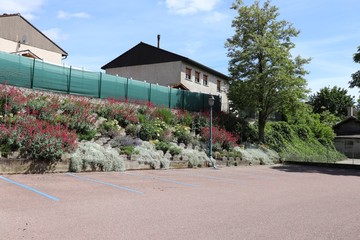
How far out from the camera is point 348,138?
45719mm

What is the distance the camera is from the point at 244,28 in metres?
25.3

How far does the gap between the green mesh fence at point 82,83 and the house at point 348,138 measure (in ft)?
94.2

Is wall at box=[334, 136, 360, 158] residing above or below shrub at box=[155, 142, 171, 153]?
above

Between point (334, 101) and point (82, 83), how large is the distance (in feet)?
177

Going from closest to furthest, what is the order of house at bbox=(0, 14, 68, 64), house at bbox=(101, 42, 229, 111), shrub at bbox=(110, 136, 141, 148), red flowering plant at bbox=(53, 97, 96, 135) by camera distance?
red flowering plant at bbox=(53, 97, 96, 135) → shrub at bbox=(110, 136, 141, 148) → house at bbox=(0, 14, 68, 64) → house at bbox=(101, 42, 229, 111)

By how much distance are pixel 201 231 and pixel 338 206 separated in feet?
14.6

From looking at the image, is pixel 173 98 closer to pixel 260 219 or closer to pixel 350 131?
pixel 260 219

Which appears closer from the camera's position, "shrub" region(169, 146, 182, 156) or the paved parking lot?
the paved parking lot

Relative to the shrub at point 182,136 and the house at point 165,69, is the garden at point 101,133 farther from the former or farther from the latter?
the house at point 165,69

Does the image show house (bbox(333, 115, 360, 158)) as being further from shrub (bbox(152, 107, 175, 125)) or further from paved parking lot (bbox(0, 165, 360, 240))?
paved parking lot (bbox(0, 165, 360, 240))

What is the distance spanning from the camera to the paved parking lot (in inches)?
213

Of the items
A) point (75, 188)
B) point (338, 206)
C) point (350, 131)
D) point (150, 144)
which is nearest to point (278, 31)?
point (150, 144)

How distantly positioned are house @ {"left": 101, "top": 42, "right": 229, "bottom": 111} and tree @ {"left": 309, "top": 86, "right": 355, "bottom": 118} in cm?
2879

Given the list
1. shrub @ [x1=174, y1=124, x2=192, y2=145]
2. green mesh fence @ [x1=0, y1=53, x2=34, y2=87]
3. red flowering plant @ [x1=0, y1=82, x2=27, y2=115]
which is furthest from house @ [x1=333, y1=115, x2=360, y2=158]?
red flowering plant @ [x1=0, y1=82, x2=27, y2=115]
